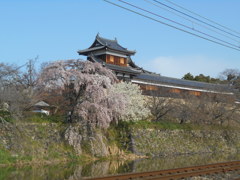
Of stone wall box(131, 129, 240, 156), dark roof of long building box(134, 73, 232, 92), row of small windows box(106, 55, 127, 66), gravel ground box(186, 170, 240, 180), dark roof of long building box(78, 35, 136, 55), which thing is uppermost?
dark roof of long building box(78, 35, 136, 55)

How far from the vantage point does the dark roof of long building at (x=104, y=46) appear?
35287 mm

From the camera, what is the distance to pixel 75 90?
72.0ft

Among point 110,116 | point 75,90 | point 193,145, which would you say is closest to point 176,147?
point 193,145

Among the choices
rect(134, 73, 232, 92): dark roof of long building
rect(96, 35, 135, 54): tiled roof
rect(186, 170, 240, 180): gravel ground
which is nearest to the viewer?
rect(186, 170, 240, 180): gravel ground

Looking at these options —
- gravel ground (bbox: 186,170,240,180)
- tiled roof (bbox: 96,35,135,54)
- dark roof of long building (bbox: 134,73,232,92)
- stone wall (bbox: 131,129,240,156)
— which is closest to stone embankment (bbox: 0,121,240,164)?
stone wall (bbox: 131,129,240,156)

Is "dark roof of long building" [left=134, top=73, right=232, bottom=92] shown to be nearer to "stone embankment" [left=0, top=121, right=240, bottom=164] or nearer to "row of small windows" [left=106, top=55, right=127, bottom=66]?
"row of small windows" [left=106, top=55, right=127, bottom=66]

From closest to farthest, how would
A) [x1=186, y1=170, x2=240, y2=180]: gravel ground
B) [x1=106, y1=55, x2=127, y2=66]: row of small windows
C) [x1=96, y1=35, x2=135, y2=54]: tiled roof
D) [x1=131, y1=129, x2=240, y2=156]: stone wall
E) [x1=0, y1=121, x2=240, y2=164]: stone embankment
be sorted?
1. [x1=186, y1=170, x2=240, y2=180]: gravel ground
2. [x1=0, y1=121, x2=240, y2=164]: stone embankment
3. [x1=131, y1=129, x2=240, y2=156]: stone wall
4. [x1=106, y1=55, x2=127, y2=66]: row of small windows
5. [x1=96, y1=35, x2=135, y2=54]: tiled roof

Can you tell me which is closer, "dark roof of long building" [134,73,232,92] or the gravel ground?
the gravel ground

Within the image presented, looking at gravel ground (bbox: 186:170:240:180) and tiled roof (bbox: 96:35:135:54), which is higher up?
tiled roof (bbox: 96:35:135:54)

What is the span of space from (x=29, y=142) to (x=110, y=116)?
20.0ft

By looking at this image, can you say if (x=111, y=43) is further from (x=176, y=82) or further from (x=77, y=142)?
(x=77, y=142)

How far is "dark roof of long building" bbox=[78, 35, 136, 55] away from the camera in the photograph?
3529 centimetres

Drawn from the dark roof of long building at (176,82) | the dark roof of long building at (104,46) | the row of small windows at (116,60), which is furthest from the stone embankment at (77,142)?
the dark roof of long building at (104,46)

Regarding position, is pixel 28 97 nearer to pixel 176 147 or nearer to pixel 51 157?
pixel 51 157
